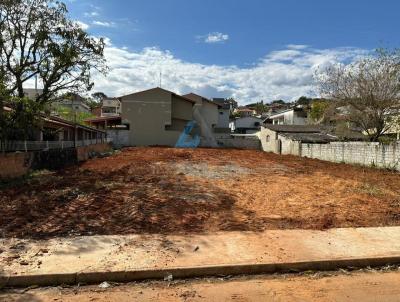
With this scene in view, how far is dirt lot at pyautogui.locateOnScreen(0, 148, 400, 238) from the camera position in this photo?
7.61 m

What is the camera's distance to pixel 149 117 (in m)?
44.1

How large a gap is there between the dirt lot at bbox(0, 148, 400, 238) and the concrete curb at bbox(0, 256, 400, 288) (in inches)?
72.8

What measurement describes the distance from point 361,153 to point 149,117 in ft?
86.3

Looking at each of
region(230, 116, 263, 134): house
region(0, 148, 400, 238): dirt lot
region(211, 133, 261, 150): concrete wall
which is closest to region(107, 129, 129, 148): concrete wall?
region(211, 133, 261, 150): concrete wall

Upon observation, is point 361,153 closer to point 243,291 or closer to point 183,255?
point 183,255

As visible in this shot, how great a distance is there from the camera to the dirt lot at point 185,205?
7613mm

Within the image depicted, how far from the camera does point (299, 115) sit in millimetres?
58969

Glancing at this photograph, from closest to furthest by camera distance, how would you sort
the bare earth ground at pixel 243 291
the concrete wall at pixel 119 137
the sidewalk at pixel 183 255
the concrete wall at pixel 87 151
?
1. the bare earth ground at pixel 243 291
2. the sidewalk at pixel 183 255
3. the concrete wall at pixel 87 151
4. the concrete wall at pixel 119 137

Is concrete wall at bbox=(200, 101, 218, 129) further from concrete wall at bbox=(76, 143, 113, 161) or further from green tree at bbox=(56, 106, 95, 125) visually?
green tree at bbox=(56, 106, 95, 125)

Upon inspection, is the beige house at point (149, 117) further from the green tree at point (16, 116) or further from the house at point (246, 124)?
the house at point (246, 124)

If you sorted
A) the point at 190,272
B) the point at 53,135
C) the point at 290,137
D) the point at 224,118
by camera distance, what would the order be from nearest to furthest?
the point at 190,272 → the point at 53,135 → the point at 290,137 → the point at 224,118

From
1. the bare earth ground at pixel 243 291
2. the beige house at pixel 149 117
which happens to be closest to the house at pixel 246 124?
the beige house at pixel 149 117

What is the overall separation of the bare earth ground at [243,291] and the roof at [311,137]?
30444mm

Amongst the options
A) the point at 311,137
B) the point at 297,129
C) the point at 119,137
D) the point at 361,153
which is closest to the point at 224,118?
the point at 297,129
